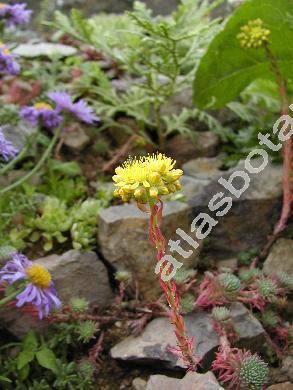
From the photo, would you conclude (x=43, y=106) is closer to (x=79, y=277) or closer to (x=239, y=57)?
(x=79, y=277)

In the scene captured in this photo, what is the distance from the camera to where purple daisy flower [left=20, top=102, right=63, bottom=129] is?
310 centimetres

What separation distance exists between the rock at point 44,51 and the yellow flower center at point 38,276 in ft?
7.74

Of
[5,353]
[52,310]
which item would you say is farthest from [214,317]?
[5,353]

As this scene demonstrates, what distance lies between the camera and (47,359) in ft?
7.80

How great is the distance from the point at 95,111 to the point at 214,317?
6.18 feet

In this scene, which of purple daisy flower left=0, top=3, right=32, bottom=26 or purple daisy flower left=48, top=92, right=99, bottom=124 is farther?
purple daisy flower left=0, top=3, right=32, bottom=26

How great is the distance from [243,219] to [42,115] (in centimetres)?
128

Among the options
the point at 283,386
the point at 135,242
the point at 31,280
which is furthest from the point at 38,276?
the point at 283,386

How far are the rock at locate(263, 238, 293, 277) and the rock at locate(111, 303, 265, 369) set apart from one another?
1.13 ft

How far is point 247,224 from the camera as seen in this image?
299 centimetres

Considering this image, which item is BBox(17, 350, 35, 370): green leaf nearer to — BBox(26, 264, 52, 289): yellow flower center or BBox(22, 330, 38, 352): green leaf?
BBox(22, 330, 38, 352): green leaf

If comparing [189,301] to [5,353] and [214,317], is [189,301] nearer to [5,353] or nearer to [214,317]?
[214,317]

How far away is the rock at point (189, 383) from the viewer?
74.8 inches

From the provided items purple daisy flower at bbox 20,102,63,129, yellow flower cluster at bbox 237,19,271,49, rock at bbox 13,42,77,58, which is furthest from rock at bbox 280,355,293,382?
rock at bbox 13,42,77,58
